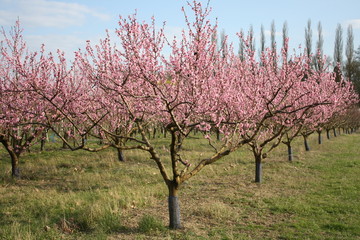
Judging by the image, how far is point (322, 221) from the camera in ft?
21.8

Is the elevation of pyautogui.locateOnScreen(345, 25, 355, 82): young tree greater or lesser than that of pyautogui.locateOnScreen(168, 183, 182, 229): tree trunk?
greater

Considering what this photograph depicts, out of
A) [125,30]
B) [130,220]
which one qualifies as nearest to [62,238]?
[130,220]

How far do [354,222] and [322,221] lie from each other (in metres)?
0.70

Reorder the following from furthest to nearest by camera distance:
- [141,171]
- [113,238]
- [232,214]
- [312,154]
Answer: [312,154]
[141,171]
[232,214]
[113,238]

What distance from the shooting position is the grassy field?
593 cm

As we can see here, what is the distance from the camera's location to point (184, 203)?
316 inches

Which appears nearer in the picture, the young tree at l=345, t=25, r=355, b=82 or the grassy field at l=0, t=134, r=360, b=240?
the grassy field at l=0, t=134, r=360, b=240

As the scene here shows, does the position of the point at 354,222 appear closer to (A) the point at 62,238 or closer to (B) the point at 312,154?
(A) the point at 62,238

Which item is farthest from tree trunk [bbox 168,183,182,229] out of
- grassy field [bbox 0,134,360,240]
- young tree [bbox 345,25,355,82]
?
young tree [bbox 345,25,355,82]

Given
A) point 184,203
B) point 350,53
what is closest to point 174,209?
point 184,203

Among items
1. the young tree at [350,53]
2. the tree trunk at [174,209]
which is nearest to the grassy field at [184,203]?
the tree trunk at [174,209]

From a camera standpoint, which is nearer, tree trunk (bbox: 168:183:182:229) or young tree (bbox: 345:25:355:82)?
tree trunk (bbox: 168:183:182:229)

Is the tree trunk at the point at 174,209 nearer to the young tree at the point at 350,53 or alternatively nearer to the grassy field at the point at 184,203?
the grassy field at the point at 184,203

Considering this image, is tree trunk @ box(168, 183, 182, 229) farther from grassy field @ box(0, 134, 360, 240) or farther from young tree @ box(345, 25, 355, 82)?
young tree @ box(345, 25, 355, 82)
